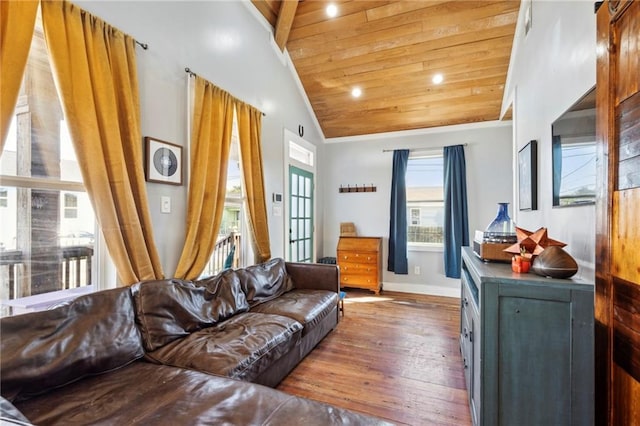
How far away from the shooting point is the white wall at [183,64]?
2.07 meters

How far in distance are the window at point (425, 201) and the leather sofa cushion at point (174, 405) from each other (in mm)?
3897

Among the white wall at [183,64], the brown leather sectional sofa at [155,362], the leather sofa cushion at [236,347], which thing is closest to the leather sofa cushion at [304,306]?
the brown leather sectional sofa at [155,362]

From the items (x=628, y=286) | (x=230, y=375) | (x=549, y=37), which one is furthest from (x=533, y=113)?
(x=230, y=375)

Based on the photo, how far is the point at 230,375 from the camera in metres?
1.53

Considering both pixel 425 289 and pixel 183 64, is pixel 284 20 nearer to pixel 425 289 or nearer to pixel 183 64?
pixel 183 64

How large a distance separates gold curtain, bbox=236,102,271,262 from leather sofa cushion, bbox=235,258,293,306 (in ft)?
0.76

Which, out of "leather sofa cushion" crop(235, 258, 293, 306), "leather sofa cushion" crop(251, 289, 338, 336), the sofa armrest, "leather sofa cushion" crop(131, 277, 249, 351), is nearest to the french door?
the sofa armrest

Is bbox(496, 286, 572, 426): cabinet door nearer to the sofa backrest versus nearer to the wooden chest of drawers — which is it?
the sofa backrest

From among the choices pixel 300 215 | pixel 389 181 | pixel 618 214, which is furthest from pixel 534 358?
pixel 389 181

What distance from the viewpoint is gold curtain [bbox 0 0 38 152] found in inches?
50.2

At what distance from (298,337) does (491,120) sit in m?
4.13

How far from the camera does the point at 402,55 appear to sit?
3596 millimetres

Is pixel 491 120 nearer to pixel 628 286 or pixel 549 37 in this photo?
pixel 549 37

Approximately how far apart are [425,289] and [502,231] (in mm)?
3057
